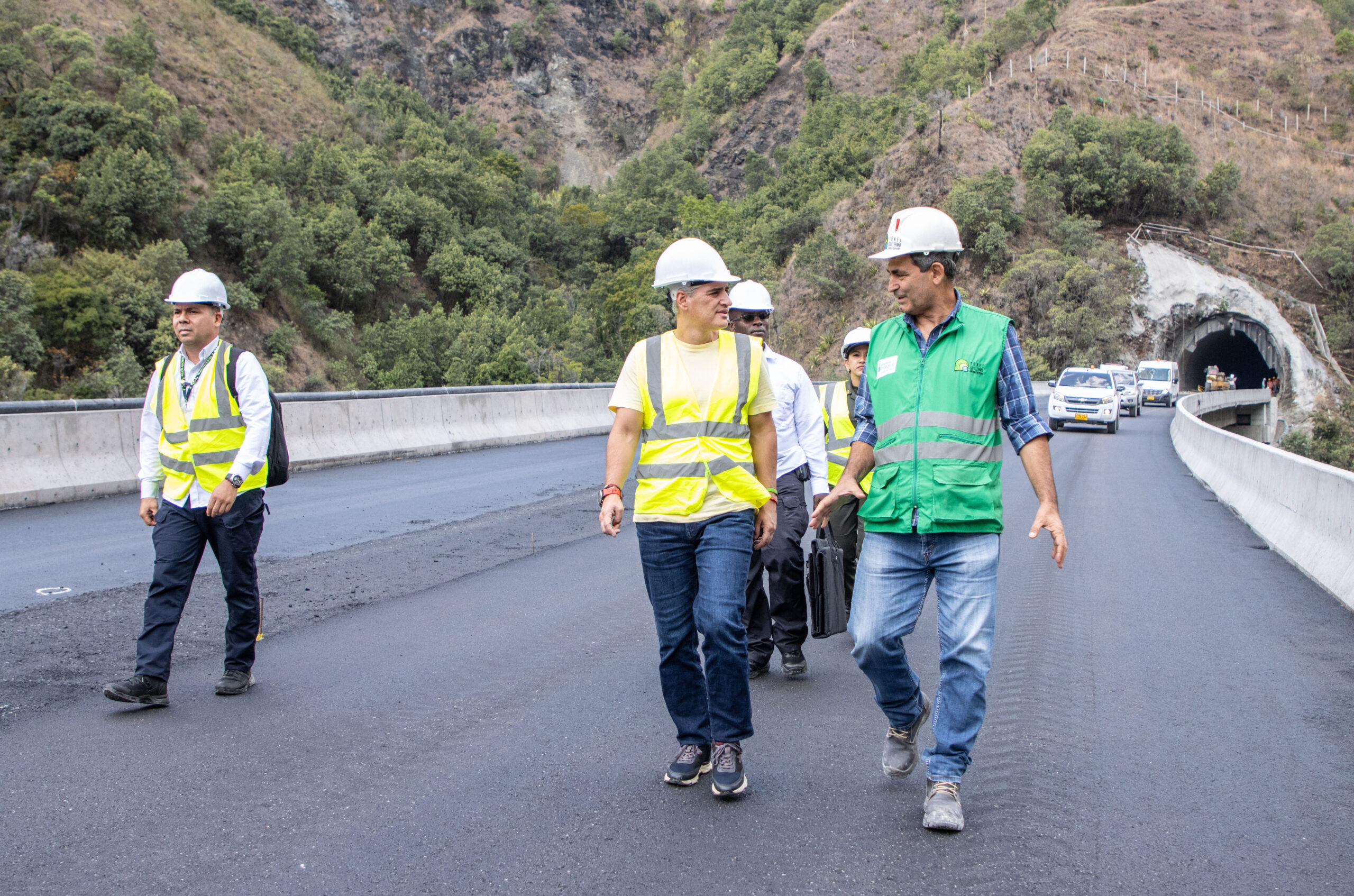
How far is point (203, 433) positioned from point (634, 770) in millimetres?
2736

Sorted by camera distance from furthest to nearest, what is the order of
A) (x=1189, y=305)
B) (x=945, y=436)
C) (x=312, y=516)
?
1. (x=1189, y=305)
2. (x=312, y=516)
3. (x=945, y=436)

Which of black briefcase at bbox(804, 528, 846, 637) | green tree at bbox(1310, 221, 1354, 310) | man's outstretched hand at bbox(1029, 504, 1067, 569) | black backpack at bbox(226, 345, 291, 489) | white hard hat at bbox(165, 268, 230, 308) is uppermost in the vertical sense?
green tree at bbox(1310, 221, 1354, 310)

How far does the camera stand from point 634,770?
454 centimetres

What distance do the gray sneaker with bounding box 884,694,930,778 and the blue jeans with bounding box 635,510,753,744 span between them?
544mm

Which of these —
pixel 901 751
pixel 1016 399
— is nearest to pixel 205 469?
pixel 901 751

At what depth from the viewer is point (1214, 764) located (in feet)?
15.3

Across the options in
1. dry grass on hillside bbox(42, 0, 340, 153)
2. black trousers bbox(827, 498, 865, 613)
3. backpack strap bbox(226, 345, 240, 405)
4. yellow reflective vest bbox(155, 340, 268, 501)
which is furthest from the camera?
dry grass on hillside bbox(42, 0, 340, 153)

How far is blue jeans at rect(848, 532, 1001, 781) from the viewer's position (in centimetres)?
397

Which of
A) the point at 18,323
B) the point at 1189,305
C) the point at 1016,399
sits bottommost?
the point at 1016,399

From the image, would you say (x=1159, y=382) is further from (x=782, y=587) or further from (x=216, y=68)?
(x=782, y=587)

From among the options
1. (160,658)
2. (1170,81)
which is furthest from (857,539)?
(1170,81)

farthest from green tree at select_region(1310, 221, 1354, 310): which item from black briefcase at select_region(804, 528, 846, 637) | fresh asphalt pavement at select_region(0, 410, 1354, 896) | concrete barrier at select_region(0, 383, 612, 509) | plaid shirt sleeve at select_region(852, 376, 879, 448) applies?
plaid shirt sleeve at select_region(852, 376, 879, 448)

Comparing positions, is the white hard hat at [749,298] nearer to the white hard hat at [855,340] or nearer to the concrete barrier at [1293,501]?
the white hard hat at [855,340]

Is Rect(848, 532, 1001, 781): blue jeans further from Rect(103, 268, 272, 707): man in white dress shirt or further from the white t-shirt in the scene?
Rect(103, 268, 272, 707): man in white dress shirt
